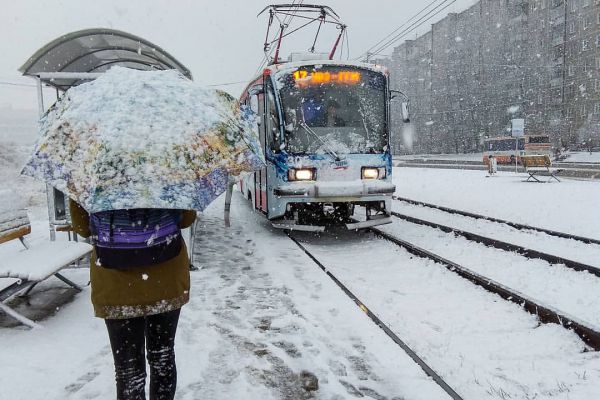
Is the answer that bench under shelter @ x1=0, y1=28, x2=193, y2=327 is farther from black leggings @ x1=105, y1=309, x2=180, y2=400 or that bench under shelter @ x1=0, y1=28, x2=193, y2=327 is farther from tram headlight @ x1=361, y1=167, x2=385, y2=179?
tram headlight @ x1=361, y1=167, x2=385, y2=179

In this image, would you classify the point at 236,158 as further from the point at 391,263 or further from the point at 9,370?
the point at 391,263

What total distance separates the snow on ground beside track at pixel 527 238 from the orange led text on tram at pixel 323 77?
3.83 m

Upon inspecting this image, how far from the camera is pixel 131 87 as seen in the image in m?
2.20

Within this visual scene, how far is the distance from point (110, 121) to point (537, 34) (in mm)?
59030

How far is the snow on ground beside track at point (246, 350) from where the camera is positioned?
10.9 ft

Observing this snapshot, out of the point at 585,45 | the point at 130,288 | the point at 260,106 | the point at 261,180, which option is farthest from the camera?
the point at 585,45

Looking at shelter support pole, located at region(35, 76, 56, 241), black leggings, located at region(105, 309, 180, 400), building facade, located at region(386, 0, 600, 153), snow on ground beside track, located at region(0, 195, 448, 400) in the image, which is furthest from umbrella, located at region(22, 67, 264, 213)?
building facade, located at region(386, 0, 600, 153)

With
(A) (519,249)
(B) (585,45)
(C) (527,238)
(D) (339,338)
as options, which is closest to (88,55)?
(D) (339,338)

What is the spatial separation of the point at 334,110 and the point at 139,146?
22.0 ft

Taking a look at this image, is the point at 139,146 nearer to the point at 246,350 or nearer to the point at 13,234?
the point at 246,350

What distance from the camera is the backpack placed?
2.11 meters

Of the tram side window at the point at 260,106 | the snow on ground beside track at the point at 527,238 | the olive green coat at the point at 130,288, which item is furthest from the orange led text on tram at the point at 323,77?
the olive green coat at the point at 130,288

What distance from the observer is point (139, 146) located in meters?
2.04

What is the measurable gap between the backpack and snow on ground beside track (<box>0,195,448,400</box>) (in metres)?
1.45
